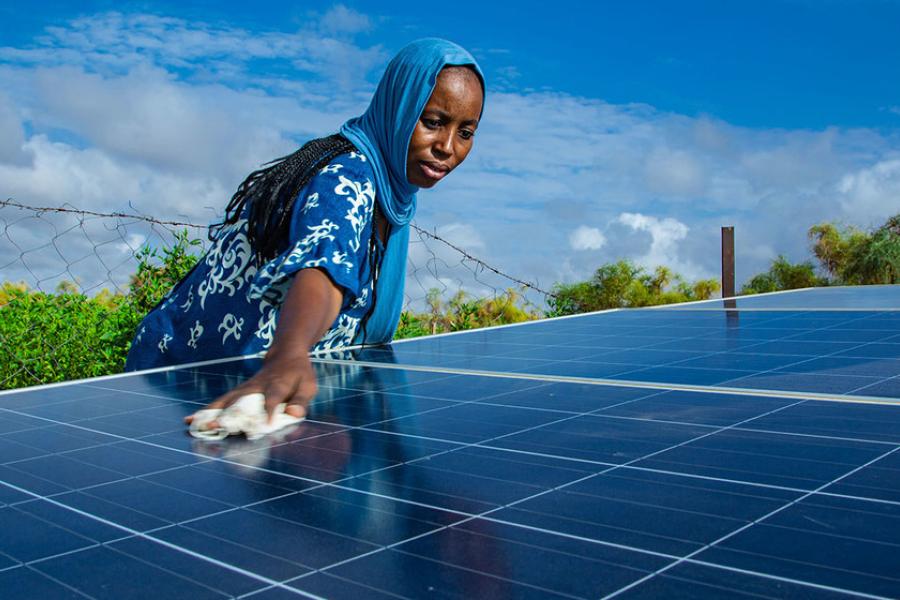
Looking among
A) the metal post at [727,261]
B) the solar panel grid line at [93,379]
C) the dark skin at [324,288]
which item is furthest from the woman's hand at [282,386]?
the metal post at [727,261]

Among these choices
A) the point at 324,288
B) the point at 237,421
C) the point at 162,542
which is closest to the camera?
the point at 162,542

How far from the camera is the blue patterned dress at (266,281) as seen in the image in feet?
10.2

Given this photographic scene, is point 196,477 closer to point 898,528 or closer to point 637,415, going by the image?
point 637,415

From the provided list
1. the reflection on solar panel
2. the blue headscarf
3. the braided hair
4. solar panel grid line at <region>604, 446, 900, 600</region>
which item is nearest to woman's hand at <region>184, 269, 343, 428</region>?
the reflection on solar panel

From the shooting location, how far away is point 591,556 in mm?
1223

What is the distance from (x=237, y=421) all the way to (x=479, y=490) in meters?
0.72

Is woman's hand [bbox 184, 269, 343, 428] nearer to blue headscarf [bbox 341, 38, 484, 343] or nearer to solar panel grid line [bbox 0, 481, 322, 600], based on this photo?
solar panel grid line [bbox 0, 481, 322, 600]

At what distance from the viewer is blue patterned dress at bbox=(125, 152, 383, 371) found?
310 cm

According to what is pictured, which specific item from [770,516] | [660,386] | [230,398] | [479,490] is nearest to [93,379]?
[230,398]

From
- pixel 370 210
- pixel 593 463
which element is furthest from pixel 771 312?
pixel 593 463

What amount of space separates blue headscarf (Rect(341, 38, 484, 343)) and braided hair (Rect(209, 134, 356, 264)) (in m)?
0.13

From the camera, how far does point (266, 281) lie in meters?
3.22

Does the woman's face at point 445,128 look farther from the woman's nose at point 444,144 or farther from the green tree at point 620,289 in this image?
the green tree at point 620,289

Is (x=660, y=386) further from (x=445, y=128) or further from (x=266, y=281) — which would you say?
(x=445, y=128)
